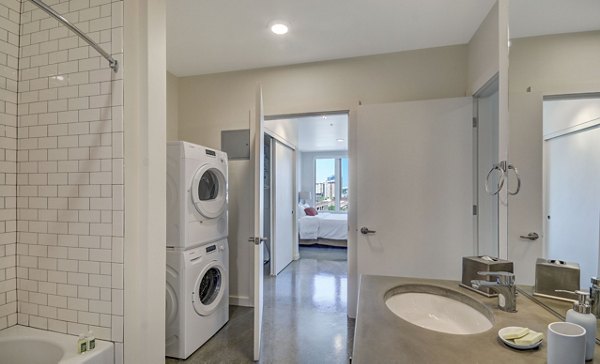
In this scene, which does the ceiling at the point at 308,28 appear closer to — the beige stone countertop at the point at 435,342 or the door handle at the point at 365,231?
the door handle at the point at 365,231

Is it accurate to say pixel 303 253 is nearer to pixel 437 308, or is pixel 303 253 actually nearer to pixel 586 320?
pixel 437 308

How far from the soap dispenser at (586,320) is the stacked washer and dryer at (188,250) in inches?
81.6

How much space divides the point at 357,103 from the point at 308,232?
3.71 meters

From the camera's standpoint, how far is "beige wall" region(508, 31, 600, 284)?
90cm

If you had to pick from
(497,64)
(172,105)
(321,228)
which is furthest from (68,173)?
(321,228)

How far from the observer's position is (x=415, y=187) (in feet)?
7.82

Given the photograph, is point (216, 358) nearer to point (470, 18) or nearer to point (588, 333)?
point (588, 333)

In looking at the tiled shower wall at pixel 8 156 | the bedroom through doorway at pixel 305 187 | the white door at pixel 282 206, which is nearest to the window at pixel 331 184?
the bedroom through doorway at pixel 305 187

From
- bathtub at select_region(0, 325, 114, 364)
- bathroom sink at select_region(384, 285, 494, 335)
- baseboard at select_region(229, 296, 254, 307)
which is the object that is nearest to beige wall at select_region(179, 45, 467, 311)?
baseboard at select_region(229, 296, 254, 307)

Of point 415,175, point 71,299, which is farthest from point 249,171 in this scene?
point 71,299

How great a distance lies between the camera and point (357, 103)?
8.63 ft

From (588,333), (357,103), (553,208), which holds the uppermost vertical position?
(357,103)

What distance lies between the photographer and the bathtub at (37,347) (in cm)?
119

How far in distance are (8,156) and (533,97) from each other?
2.42 m
